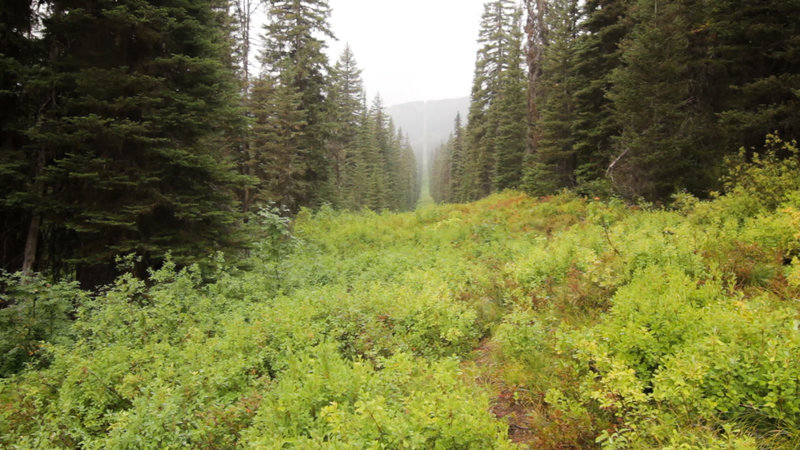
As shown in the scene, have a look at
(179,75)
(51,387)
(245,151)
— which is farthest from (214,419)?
(245,151)

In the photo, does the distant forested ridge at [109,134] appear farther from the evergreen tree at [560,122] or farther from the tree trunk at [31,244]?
the evergreen tree at [560,122]

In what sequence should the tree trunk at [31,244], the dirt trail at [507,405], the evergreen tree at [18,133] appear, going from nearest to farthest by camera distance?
1. the dirt trail at [507,405]
2. the evergreen tree at [18,133]
3. the tree trunk at [31,244]

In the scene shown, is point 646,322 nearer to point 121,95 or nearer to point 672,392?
point 672,392

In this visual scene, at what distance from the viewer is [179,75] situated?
9.48 m

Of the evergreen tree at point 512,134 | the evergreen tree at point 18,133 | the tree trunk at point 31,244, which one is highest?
the evergreen tree at point 512,134

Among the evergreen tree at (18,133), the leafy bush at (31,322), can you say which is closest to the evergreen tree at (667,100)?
the leafy bush at (31,322)

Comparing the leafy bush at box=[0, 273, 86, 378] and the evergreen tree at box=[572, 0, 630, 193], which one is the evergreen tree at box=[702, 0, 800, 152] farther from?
the leafy bush at box=[0, 273, 86, 378]

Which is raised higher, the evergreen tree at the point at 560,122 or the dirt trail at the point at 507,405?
the evergreen tree at the point at 560,122

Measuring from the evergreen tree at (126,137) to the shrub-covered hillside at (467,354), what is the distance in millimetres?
1358

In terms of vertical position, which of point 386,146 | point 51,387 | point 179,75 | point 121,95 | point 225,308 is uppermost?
point 386,146

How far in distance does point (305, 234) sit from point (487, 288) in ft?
35.3

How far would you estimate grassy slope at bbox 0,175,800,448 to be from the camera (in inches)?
125

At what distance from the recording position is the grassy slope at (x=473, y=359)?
318 cm

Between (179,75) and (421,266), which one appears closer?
(179,75)
